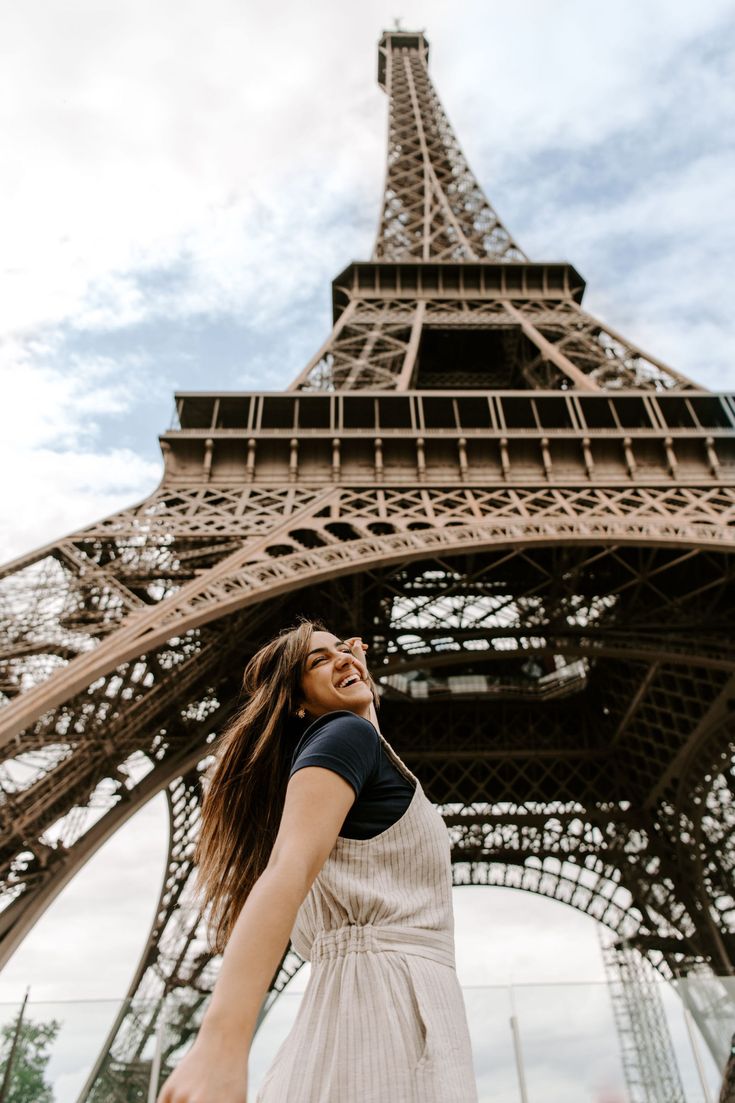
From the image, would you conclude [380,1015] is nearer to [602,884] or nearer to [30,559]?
[30,559]

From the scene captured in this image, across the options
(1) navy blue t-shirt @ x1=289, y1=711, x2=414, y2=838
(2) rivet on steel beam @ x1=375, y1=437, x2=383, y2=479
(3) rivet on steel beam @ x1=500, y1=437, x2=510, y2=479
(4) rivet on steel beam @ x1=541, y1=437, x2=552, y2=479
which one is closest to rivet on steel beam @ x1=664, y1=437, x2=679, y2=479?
(4) rivet on steel beam @ x1=541, y1=437, x2=552, y2=479

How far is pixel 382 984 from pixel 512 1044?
644 cm

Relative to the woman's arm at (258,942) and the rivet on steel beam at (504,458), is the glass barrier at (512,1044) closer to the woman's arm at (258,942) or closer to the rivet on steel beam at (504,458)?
the woman's arm at (258,942)

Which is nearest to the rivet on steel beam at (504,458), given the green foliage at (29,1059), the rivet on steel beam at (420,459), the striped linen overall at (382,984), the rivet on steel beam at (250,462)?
the rivet on steel beam at (420,459)

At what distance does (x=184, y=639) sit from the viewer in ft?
43.2

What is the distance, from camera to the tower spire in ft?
97.2

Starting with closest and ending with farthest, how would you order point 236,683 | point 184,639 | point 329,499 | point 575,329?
1. point 184,639
2. point 329,499
3. point 236,683
4. point 575,329

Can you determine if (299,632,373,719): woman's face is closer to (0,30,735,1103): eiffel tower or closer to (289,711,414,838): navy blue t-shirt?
(289,711,414,838): navy blue t-shirt

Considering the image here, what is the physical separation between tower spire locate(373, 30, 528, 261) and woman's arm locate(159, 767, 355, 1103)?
28.4 metres

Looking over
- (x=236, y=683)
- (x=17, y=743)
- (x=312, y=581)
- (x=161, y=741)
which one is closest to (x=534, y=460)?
(x=312, y=581)

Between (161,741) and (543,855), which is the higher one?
(543,855)

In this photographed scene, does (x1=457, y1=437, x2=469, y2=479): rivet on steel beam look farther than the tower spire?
No

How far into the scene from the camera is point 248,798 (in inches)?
71.4

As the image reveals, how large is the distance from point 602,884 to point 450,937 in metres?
24.5
